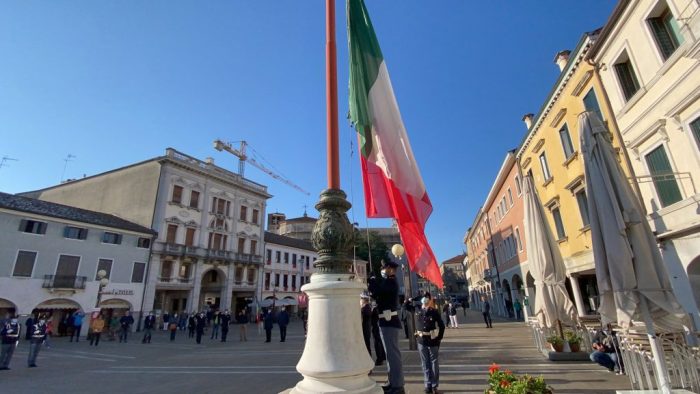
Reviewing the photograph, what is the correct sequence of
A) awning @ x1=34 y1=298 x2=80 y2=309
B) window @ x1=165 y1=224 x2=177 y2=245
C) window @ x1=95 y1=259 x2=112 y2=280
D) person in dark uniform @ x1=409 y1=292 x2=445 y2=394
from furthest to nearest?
window @ x1=165 y1=224 x2=177 y2=245 < window @ x1=95 y1=259 x2=112 y2=280 < awning @ x1=34 y1=298 x2=80 y2=309 < person in dark uniform @ x1=409 y1=292 x2=445 y2=394

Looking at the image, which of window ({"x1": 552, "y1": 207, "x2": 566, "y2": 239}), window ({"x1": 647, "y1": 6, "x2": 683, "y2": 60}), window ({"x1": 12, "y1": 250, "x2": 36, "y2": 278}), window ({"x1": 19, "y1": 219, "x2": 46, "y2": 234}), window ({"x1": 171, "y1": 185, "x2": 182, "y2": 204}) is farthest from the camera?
window ({"x1": 171, "y1": 185, "x2": 182, "y2": 204})

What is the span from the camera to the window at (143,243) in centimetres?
2831

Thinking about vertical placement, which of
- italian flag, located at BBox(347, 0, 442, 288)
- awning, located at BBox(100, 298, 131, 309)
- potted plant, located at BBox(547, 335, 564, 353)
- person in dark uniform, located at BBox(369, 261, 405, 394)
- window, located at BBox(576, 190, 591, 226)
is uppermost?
window, located at BBox(576, 190, 591, 226)

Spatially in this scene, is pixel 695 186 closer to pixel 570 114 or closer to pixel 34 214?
pixel 570 114

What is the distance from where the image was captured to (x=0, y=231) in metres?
20.9

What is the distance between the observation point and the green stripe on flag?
468 centimetres

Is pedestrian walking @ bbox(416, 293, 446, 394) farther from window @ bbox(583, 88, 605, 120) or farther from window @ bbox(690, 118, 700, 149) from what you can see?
window @ bbox(583, 88, 605, 120)

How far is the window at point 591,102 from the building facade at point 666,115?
0.86 metres

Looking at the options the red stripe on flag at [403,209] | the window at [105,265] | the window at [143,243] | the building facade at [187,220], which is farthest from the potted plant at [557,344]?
the window at [143,243]

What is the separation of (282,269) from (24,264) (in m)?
27.4

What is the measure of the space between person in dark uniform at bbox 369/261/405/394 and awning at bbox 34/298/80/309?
91.1ft

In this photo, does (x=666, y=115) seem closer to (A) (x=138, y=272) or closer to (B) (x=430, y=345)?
(B) (x=430, y=345)

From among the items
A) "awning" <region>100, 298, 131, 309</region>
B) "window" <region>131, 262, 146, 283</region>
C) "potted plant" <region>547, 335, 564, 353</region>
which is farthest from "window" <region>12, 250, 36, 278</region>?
"potted plant" <region>547, 335, 564, 353</region>

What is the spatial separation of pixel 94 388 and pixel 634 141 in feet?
51.3
